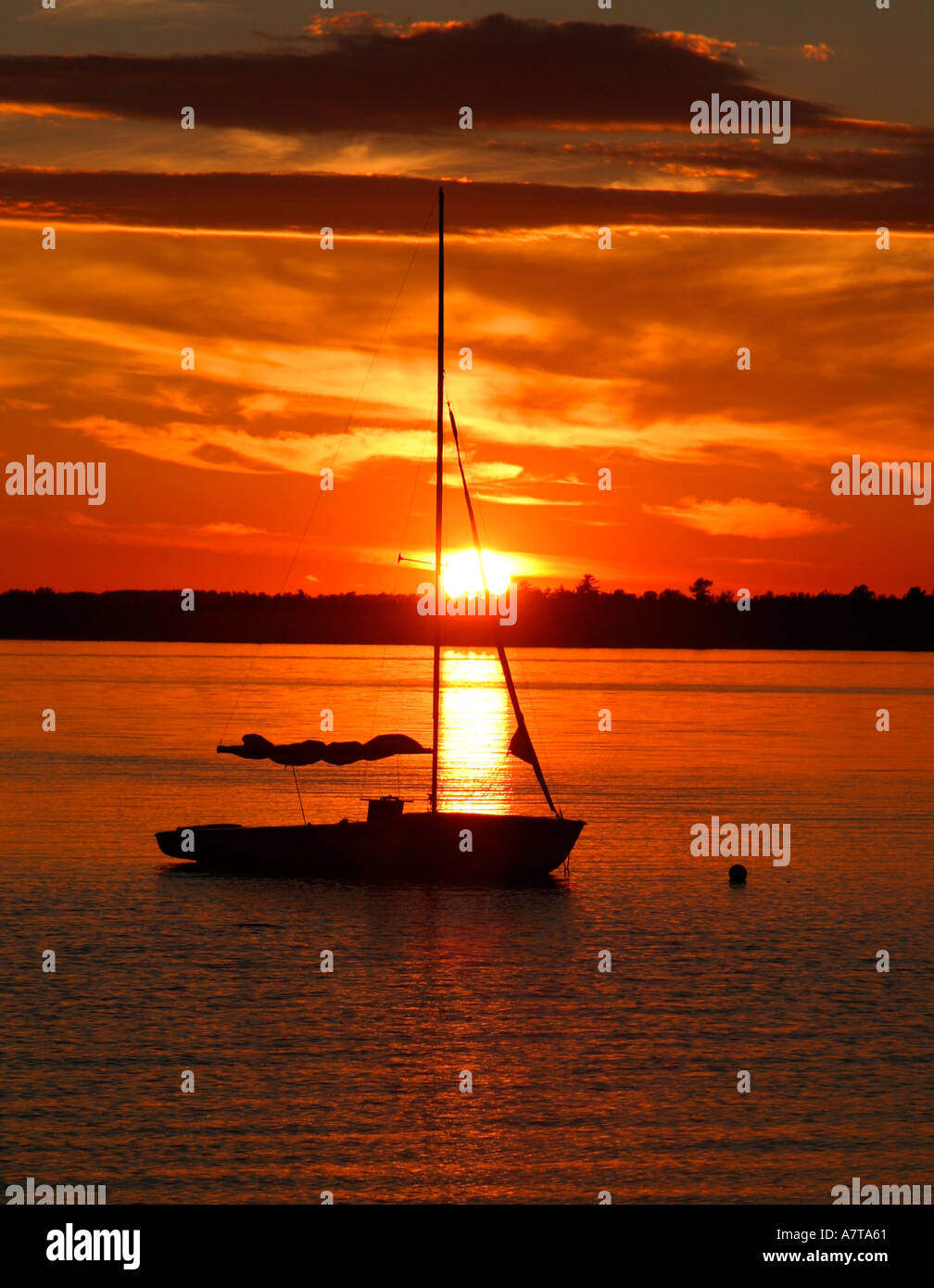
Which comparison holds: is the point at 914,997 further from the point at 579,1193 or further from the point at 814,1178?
the point at 579,1193

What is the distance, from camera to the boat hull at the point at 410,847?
49250 mm

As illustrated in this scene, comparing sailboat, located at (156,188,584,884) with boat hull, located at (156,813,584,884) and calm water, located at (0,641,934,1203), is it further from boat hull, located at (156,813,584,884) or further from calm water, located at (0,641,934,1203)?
calm water, located at (0,641,934,1203)

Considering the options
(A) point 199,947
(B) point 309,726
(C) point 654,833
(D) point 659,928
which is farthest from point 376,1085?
(B) point 309,726

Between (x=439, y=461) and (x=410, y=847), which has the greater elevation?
(x=439, y=461)

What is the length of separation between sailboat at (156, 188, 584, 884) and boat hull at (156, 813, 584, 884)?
0.03 meters

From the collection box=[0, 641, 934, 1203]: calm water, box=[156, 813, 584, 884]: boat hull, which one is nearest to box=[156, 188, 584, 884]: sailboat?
box=[156, 813, 584, 884]: boat hull

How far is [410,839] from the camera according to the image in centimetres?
4916

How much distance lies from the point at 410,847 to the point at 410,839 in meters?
0.30

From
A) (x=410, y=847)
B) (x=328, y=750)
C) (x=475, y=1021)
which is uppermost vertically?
(x=328, y=750)

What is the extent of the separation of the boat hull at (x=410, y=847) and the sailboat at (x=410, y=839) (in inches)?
1.3

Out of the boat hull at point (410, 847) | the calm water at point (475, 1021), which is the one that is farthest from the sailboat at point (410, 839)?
the calm water at point (475, 1021)

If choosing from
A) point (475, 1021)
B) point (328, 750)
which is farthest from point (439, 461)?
point (475, 1021)

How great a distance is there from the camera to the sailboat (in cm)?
4922

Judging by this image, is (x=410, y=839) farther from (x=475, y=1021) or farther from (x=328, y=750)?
(x=475, y=1021)
